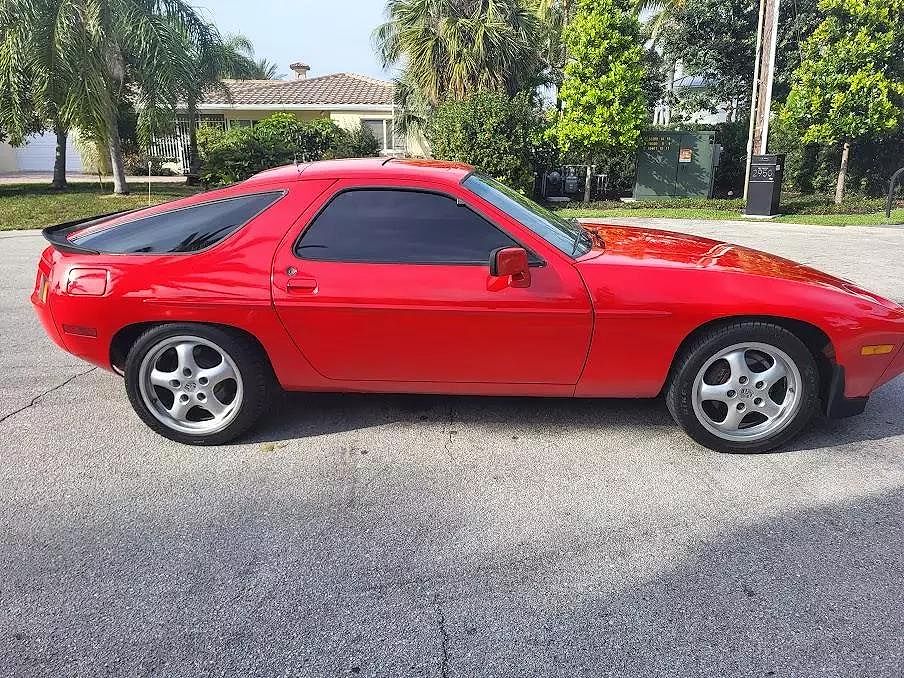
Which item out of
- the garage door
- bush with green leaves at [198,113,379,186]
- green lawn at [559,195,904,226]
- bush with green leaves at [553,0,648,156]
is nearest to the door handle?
green lawn at [559,195,904,226]

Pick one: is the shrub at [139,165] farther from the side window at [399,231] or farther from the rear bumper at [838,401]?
the rear bumper at [838,401]

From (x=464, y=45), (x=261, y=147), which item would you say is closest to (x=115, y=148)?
(x=261, y=147)

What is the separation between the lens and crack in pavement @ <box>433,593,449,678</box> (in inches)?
81.9

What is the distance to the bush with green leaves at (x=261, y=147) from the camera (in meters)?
16.7

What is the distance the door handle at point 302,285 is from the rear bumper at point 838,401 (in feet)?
8.69

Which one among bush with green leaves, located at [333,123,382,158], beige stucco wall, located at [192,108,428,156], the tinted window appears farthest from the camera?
beige stucco wall, located at [192,108,428,156]

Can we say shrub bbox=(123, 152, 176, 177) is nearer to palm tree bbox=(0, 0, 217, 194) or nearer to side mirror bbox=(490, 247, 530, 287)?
palm tree bbox=(0, 0, 217, 194)

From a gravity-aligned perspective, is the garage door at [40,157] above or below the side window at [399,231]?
above

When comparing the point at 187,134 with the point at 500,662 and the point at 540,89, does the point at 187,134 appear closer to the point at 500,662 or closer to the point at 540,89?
the point at 540,89

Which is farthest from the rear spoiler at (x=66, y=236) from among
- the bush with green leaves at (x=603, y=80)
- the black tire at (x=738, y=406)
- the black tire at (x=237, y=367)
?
the bush with green leaves at (x=603, y=80)

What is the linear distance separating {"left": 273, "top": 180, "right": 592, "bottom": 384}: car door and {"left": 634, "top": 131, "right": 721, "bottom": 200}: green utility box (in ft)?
48.1

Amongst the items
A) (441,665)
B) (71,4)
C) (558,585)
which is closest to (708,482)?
(558,585)

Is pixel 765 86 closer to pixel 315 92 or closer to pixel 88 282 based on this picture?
pixel 88 282

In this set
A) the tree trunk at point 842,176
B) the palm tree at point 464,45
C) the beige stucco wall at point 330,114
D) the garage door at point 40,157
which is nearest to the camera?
→ the tree trunk at point 842,176
